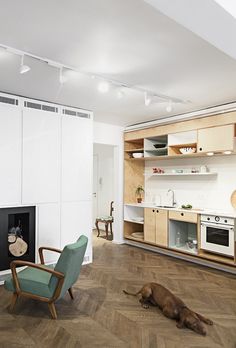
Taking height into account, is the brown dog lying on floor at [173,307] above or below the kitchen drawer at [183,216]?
below

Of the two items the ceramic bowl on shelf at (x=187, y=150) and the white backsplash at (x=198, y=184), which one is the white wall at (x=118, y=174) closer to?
the white backsplash at (x=198, y=184)

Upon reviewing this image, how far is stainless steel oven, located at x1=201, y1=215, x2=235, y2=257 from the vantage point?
4.28 m

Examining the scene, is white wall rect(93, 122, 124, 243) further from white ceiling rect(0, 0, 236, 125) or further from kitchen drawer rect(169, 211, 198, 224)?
white ceiling rect(0, 0, 236, 125)

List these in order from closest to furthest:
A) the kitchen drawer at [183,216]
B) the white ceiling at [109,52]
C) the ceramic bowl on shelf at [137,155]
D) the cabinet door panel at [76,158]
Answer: the white ceiling at [109,52] → the cabinet door panel at [76,158] → the kitchen drawer at [183,216] → the ceramic bowl on shelf at [137,155]

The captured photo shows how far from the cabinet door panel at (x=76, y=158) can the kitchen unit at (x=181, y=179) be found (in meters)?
1.50

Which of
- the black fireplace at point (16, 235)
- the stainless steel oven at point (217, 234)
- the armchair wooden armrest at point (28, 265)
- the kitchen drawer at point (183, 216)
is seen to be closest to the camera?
the armchair wooden armrest at point (28, 265)

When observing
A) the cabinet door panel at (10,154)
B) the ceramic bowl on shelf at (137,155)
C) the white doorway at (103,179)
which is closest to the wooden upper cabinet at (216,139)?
the ceramic bowl on shelf at (137,155)

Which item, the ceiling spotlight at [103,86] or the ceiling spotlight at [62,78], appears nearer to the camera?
the ceiling spotlight at [62,78]

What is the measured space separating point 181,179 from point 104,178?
277 cm

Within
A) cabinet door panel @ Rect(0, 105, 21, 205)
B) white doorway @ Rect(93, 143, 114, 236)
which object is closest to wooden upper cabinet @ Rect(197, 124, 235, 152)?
cabinet door panel @ Rect(0, 105, 21, 205)

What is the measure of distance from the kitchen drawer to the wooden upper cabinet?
1.15 m

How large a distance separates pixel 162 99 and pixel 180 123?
3.39 ft

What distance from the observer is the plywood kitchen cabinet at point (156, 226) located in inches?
209

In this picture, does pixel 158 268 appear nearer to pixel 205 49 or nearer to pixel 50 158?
pixel 50 158
